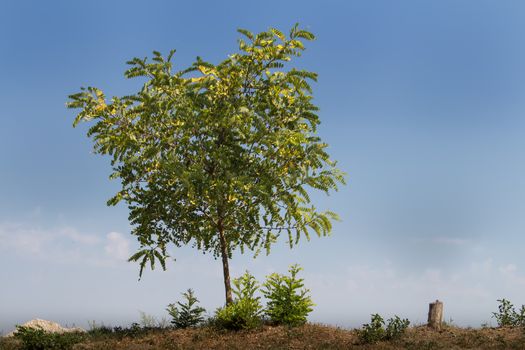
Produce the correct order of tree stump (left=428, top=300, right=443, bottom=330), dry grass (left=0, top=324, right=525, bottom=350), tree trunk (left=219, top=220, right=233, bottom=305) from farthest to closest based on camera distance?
tree trunk (left=219, top=220, right=233, bottom=305)
tree stump (left=428, top=300, right=443, bottom=330)
dry grass (left=0, top=324, right=525, bottom=350)

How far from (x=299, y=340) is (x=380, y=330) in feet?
8.32

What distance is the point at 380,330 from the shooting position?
16641 millimetres

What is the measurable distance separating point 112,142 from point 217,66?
462cm

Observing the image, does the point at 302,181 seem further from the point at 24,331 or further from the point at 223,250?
the point at 24,331

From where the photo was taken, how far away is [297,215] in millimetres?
19188

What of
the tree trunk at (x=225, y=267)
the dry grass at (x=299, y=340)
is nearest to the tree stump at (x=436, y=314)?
the dry grass at (x=299, y=340)

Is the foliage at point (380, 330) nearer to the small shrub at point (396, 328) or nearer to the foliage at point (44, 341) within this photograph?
the small shrub at point (396, 328)

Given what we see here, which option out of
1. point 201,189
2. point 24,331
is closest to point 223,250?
point 201,189

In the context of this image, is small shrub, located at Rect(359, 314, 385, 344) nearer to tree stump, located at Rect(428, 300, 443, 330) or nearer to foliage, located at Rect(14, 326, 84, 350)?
tree stump, located at Rect(428, 300, 443, 330)

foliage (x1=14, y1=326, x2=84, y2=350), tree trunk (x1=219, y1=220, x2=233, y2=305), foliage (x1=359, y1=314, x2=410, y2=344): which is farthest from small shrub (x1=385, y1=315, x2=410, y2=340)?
foliage (x1=14, y1=326, x2=84, y2=350)

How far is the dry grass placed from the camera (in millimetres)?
16031

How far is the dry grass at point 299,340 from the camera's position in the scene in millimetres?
16031

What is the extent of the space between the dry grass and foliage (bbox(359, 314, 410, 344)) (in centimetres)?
26

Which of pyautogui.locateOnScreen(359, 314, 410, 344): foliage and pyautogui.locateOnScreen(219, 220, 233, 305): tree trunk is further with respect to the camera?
pyautogui.locateOnScreen(219, 220, 233, 305): tree trunk
